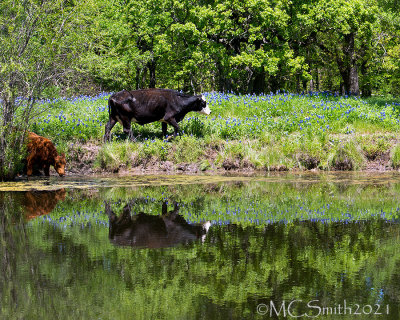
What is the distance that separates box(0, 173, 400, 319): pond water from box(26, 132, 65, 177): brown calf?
281 cm

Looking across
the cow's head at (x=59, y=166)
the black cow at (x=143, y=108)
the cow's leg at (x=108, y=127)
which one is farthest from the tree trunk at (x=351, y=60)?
the cow's head at (x=59, y=166)

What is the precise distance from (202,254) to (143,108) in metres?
10.3

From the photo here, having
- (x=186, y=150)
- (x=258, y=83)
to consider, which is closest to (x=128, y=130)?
(x=186, y=150)

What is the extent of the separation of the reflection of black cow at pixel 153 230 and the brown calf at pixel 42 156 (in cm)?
558

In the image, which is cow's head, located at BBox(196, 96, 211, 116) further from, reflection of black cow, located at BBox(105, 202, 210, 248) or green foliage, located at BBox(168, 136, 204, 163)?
reflection of black cow, located at BBox(105, 202, 210, 248)

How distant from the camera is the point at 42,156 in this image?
589 inches

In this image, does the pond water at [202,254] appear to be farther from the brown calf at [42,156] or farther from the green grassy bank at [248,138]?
the green grassy bank at [248,138]

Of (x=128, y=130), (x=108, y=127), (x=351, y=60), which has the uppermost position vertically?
(x=351, y=60)

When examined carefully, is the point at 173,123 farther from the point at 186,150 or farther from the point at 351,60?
the point at 351,60

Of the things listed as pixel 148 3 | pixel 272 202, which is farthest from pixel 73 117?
pixel 148 3

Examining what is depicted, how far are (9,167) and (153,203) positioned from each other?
4.82 m

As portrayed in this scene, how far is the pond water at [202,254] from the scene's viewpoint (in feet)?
17.1

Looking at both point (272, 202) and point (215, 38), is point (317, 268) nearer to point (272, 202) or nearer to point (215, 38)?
point (272, 202)

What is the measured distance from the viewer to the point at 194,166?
16219 millimetres
